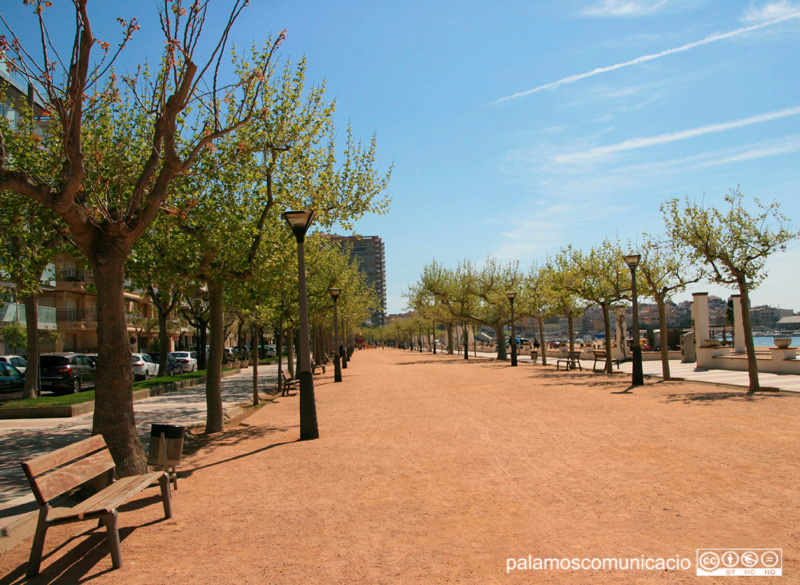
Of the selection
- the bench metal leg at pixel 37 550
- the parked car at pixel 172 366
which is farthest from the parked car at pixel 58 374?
the bench metal leg at pixel 37 550

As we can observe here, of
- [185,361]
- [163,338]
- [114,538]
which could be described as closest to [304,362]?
[114,538]

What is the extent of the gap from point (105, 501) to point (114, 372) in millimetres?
2674

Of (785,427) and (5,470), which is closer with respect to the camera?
(5,470)

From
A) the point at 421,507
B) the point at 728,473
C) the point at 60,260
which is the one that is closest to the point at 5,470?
the point at 421,507

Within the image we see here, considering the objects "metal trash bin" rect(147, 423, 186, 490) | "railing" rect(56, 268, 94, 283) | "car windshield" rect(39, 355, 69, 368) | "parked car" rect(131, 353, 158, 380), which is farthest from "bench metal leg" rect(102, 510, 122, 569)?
"railing" rect(56, 268, 94, 283)

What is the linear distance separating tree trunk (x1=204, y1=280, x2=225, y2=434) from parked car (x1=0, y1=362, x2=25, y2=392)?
40.7 ft

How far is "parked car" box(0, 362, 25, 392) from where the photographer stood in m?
20.4

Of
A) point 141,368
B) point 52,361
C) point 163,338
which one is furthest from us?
point 141,368

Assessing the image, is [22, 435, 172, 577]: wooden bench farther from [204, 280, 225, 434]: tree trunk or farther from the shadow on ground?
[204, 280, 225, 434]: tree trunk

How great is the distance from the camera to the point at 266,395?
Result: 21719 millimetres

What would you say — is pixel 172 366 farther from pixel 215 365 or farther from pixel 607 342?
pixel 215 365

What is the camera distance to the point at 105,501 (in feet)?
16.3

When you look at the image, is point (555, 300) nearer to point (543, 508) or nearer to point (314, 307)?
point (314, 307)

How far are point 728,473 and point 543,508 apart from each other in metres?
2.66
